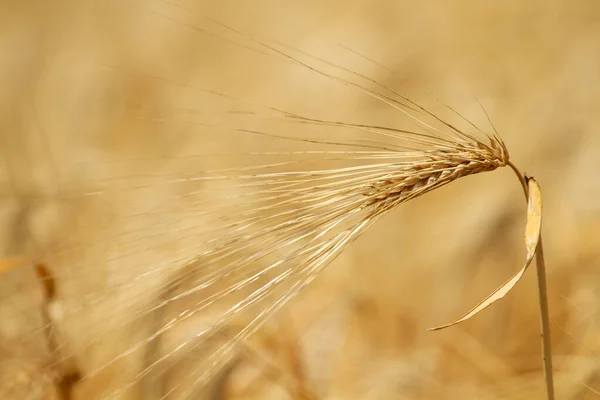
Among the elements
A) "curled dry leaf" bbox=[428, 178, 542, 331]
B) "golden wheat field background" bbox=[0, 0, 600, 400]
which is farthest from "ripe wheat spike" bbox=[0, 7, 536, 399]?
"curled dry leaf" bbox=[428, 178, 542, 331]

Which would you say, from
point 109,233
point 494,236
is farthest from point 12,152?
point 494,236

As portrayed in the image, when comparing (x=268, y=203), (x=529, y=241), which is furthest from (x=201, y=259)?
(x=529, y=241)

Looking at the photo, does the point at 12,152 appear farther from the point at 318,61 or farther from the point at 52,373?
the point at 318,61

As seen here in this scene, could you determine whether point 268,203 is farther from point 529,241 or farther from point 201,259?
point 529,241

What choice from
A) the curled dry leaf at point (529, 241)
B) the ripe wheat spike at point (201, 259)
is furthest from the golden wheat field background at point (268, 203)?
the curled dry leaf at point (529, 241)

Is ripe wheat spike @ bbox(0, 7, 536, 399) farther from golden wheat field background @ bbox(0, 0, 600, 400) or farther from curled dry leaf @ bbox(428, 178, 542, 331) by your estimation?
curled dry leaf @ bbox(428, 178, 542, 331)

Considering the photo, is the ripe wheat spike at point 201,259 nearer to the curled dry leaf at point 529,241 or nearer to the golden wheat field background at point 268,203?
the golden wheat field background at point 268,203
